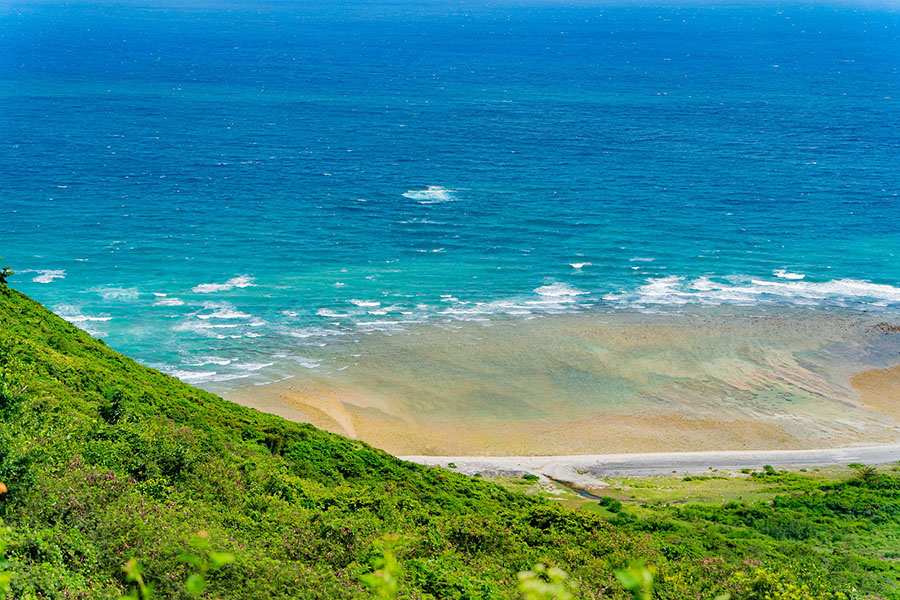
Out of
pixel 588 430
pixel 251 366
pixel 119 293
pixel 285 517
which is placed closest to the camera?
pixel 285 517

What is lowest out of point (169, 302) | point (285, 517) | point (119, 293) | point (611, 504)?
point (285, 517)

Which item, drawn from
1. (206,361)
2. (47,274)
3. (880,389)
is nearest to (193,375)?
(206,361)

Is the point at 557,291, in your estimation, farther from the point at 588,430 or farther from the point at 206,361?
the point at 206,361

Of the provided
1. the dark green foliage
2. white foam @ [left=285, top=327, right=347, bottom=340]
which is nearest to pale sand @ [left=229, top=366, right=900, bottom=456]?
white foam @ [left=285, top=327, right=347, bottom=340]

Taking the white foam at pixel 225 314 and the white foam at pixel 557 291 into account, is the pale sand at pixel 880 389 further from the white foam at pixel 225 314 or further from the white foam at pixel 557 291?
the white foam at pixel 225 314

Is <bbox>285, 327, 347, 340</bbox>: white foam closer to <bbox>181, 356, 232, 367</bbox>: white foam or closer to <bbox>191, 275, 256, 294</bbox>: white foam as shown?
<bbox>181, 356, 232, 367</bbox>: white foam

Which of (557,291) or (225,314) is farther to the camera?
(557,291)

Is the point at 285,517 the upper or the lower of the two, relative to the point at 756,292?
lower
